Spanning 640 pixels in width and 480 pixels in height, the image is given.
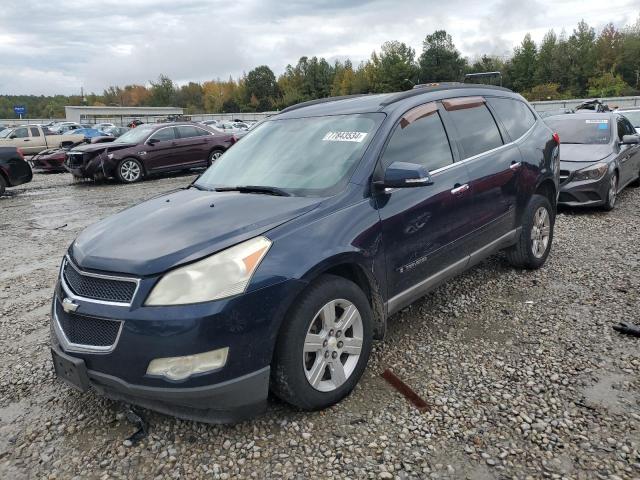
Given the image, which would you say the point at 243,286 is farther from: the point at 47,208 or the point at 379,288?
the point at 47,208

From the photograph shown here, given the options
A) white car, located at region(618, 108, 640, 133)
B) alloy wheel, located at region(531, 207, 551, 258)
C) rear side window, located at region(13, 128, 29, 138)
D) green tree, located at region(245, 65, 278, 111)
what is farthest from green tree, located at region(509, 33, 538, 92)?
alloy wheel, located at region(531, 207, 551, 258)

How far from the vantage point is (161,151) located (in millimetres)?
13820

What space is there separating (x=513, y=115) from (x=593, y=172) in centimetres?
331

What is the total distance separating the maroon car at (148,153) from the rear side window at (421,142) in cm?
1136

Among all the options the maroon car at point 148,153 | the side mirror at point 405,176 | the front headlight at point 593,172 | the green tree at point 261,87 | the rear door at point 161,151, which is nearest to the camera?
the side mirror at point 405,176

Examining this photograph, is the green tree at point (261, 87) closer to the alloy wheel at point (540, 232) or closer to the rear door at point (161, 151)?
the rear door at point (161, 151)

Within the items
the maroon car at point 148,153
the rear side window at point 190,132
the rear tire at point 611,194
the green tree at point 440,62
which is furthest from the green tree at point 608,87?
the rear tire at point 611,194

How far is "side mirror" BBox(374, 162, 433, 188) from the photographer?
2.99 metres

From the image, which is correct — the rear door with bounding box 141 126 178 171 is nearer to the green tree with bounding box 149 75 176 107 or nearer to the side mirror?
the side mirror

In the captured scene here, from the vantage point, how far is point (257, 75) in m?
108

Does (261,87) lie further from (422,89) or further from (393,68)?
(422,89)

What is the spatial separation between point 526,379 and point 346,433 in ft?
4.09

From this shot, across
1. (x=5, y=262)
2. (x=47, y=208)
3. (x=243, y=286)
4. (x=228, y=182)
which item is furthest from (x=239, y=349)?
(x=47, y=208)

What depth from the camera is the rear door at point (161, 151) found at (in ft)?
44.7
